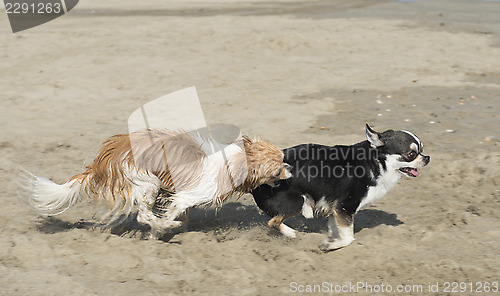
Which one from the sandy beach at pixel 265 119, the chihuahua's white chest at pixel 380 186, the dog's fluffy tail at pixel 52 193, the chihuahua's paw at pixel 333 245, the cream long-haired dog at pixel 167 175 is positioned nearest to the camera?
the sandy beach at pixel 265 119

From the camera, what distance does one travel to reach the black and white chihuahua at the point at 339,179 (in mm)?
5789

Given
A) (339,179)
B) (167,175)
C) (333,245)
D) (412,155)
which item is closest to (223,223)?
(167,175)

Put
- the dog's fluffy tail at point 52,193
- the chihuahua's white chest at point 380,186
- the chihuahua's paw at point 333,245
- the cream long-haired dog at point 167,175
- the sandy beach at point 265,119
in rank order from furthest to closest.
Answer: the chihuahua's white chest at point 380,186
the chihuahua's paw at point 333,245
the dog's fluffy tail at point 52,193
the cream long-haired dog at point 167,175
the sandy beach at point 265,119

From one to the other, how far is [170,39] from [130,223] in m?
9.99

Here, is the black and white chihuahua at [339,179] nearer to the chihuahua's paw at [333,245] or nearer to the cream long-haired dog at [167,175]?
the chihuahua's paw at [333,245]

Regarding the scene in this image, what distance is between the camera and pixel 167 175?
216 inches

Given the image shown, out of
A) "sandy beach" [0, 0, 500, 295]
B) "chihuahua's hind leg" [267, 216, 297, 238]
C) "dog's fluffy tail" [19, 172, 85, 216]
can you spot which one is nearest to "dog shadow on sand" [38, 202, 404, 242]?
"sandy beach" [0, 0, 500, 295]

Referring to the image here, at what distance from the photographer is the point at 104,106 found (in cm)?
1062

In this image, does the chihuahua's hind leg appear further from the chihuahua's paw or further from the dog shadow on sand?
the chihuahua's paw

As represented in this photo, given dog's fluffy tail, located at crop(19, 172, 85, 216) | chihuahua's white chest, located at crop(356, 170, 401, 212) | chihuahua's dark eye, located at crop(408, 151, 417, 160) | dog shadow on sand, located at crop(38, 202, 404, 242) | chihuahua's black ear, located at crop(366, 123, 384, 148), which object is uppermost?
chihuahua's black ear, located at crop(366, 123, 384, 148)

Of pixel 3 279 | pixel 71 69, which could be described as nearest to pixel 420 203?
pixel 3 279

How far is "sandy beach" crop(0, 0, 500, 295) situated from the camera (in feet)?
16.9

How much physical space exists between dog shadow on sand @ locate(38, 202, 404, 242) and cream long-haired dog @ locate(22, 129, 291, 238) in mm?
388

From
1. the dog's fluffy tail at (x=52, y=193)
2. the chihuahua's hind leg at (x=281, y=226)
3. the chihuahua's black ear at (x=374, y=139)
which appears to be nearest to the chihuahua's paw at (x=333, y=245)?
the chihuahua's hind leg at (x=281, y=226)
